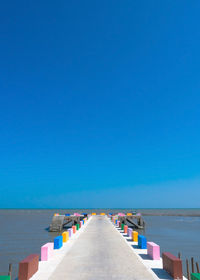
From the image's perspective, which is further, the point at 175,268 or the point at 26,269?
the point at 175,268

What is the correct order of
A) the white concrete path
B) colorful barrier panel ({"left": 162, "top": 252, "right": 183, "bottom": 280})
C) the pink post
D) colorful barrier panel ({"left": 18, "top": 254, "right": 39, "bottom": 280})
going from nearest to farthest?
colorful barrier panel ({"left": 18, "top": 254, "right": 39, "bottom": 280}) → colorful barrier panel ({"left": 162, "top": 252, "right": 183, "bottom": 280}) → the white concrete path → the pink post

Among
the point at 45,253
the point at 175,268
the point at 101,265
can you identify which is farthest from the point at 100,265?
the point at 175,268

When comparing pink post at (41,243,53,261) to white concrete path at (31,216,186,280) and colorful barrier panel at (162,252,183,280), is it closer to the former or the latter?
white concrete path at (31,216,186,280)

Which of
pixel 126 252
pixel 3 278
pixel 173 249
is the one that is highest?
pixel 3 278

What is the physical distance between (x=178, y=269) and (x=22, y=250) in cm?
2285

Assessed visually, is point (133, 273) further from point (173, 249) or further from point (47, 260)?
point (173, 249)

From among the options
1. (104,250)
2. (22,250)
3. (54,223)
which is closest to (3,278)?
(104,250)

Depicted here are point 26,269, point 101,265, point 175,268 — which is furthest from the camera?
point 101,265

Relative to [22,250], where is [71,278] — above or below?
above

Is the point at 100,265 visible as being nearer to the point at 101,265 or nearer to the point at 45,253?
the point at 101,265

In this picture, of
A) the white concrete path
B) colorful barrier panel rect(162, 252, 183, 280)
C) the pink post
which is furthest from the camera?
the pink post

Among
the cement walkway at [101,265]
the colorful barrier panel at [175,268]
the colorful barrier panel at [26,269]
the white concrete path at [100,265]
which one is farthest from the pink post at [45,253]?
the colorful barrier panel at [175,268]

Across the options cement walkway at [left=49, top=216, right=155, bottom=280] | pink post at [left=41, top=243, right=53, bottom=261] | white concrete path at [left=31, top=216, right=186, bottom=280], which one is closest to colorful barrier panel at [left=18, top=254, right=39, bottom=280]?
white concrete path at [left=31, top=216, right=186, bottom=280]

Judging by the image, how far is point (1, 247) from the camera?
29578mm
